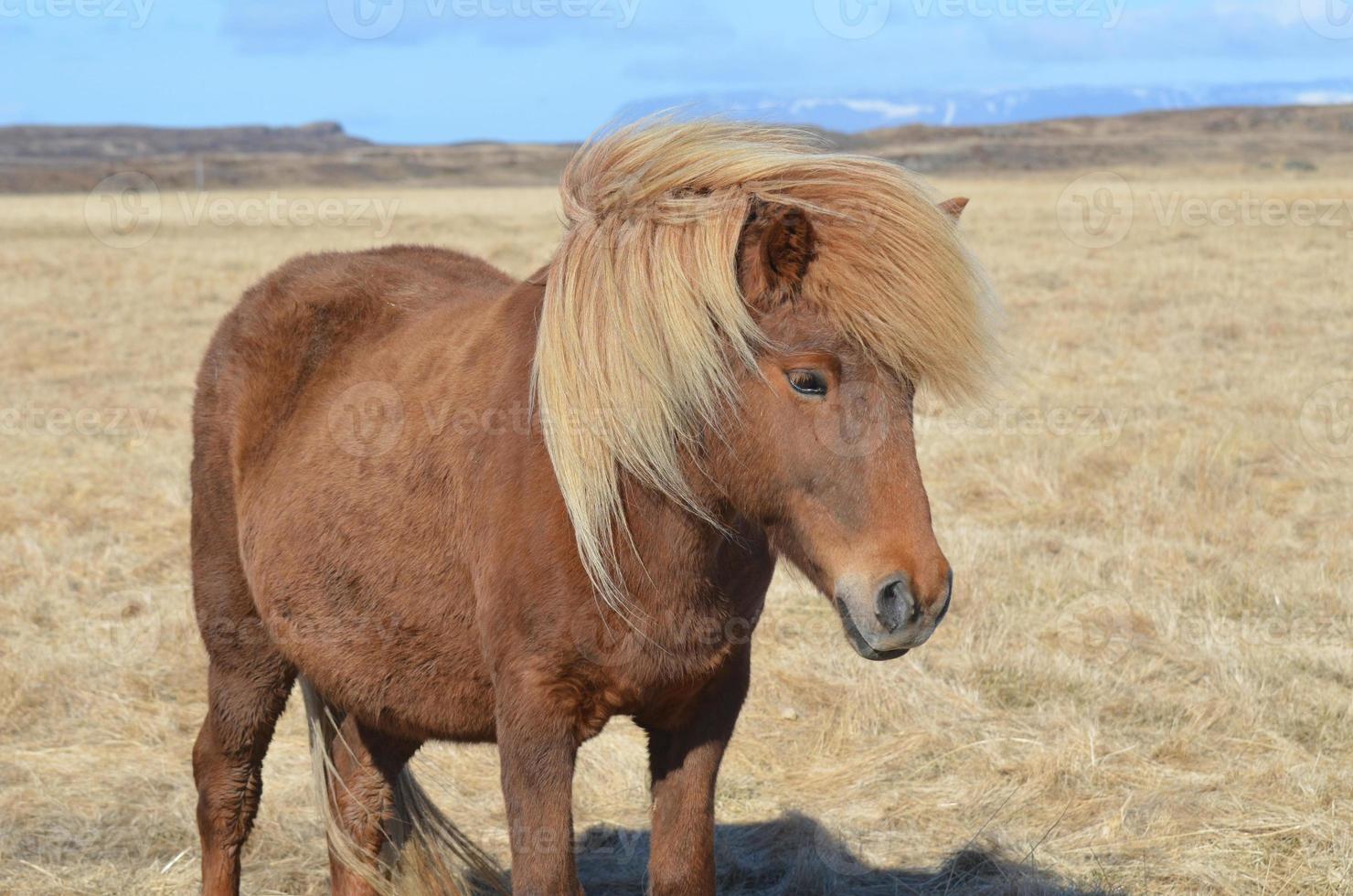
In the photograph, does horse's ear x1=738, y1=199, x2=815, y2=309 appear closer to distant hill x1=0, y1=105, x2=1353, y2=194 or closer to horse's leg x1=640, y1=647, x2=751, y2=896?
horse's leg x1=640, y1=647, x2=751, y2=896

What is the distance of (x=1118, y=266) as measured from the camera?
54.8ft

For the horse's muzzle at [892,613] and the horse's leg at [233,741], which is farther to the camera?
the horse's leg at [233,741]

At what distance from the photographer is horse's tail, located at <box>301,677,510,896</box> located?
3.62 m

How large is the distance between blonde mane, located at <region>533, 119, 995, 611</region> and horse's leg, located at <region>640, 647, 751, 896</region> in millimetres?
398

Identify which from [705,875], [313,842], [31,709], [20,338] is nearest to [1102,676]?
[705,875]

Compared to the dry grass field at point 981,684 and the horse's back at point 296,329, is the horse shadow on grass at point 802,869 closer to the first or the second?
the dry grass field at point 981,684

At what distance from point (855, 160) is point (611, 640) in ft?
3.57

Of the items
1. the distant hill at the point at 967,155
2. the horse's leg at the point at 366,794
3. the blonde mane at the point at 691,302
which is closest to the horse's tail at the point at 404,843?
the horse's leg at the point at 366,794

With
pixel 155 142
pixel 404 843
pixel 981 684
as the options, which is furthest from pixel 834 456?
pixel 155 142

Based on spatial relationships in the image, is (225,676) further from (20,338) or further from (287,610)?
(20,338)

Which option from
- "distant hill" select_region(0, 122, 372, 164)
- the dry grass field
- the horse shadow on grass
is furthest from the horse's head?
"distant hill" select_region(0, 122, 372, 164)

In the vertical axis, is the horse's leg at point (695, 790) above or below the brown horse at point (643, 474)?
below

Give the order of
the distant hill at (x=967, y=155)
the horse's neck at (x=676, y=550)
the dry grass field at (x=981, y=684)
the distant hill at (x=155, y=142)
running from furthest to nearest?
the distant hill at (x=155, y=142) → the distant hill at (x=967, y=155) → the dry grass field at (x=981, y=684) → the horse's neck at (x=676, y=550)

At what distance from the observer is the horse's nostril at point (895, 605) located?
7.03ft
